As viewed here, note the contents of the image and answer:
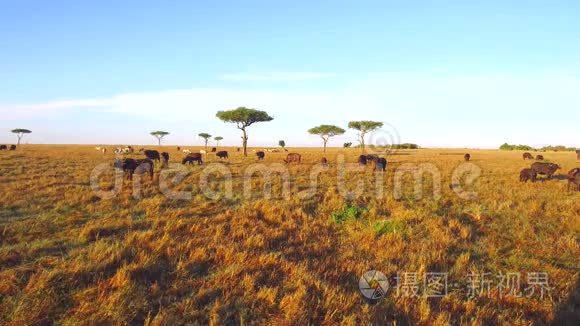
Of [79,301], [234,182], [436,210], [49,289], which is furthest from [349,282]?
[234,182]

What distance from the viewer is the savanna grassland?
5.39 metres

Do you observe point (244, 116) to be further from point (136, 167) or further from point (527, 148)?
point (527, 148)

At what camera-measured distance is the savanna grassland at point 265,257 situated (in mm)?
5391

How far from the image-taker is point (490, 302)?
20.1ft

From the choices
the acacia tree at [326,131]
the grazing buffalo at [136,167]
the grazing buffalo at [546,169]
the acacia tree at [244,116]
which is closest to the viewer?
the grazing buffalo at [136,167]

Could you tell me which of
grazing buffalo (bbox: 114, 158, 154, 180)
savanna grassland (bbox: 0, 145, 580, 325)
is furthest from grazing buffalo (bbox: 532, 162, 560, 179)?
grazing buffalo (bbox: 114, 158, 154, 180)

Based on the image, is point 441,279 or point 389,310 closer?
point 389,310

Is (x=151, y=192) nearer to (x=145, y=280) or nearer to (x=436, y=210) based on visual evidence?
(x=145, y=280)

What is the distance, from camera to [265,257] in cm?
721

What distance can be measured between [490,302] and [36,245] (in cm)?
870

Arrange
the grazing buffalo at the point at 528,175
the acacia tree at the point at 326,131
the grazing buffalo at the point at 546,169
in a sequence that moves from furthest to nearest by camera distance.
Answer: the acacia tree at the point at 326,131 → the grazing buffalo at the point at 546,169 → the grazing buffalo at the point at 528,175

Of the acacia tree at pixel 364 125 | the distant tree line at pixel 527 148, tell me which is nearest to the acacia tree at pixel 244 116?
the acacia tree at pixel 364 125

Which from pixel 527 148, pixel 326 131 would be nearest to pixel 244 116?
pixel 326 131

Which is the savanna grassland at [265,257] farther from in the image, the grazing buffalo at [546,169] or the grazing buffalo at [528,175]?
the grazing buffalo at [546,169]
